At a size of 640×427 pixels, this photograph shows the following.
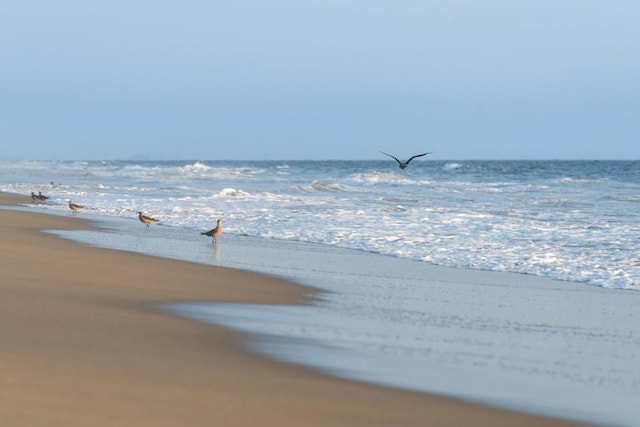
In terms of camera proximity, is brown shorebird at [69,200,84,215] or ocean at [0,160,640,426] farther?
brown shorebird at [69,200,84,215]

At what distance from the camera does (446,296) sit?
9750 millimetres

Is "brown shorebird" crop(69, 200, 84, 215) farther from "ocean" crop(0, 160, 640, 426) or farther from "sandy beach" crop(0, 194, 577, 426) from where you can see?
"sandy beach" crop(0, 194, 577, 426)

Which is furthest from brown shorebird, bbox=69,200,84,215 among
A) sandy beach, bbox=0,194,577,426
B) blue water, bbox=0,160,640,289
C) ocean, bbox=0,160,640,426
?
sandy beach, bbox=0,194,577,426

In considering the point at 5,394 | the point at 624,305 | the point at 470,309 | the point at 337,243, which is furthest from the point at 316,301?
the point at 337,243

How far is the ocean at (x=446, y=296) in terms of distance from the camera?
616 centimetres

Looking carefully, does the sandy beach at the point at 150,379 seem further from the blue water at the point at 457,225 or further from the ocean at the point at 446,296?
the blue water at the point at 457,225

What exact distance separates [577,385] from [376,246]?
28.8 feet

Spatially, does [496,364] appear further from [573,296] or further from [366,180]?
[366,180]

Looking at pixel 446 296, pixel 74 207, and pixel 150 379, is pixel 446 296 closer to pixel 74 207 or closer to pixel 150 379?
pixel 150 379

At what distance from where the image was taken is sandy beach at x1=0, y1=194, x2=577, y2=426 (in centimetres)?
472

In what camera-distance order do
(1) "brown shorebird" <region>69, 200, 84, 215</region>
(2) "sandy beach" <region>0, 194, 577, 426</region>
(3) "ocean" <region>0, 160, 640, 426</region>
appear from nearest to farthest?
(2) "sandy beach" <region>0, 194, 577, 426</region>, (3) "ocean" <region>0, 160, 640, 426</region>, (1) "brown shorebird" <region>69, 200, 84, 215</region>

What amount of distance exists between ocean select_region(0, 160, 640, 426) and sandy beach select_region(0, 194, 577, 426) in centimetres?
33

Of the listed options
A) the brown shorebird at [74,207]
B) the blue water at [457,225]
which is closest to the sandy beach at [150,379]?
the blue water at [457,225]

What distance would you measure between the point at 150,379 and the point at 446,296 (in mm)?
4886
